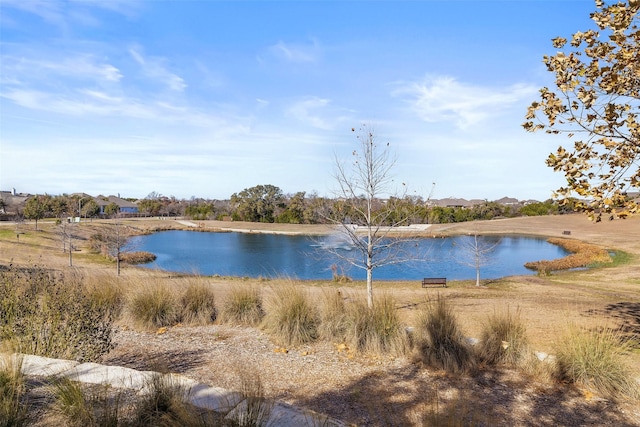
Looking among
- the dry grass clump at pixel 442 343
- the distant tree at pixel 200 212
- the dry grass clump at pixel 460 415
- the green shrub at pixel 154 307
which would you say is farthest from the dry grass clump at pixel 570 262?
the distant tree at pixel 200 212

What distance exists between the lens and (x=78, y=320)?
5434 mm

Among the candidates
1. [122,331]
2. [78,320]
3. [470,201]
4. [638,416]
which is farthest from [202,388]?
[470,201]

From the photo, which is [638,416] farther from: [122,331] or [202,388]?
[122,331]

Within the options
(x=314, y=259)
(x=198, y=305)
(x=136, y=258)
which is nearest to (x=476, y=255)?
(x=314, y=259)

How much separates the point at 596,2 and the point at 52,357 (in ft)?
27.0

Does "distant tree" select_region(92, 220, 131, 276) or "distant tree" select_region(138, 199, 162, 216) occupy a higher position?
"distant tree" select_region(138, 199, 162, 216)

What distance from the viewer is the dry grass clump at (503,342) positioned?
6137 mm

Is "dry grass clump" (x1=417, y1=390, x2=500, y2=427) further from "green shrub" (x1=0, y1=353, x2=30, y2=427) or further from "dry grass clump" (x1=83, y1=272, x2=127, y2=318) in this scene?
"dry grass clump" (x1=83, y1=272, x2=127, y2=318)

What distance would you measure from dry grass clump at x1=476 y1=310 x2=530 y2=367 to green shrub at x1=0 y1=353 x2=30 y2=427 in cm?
554

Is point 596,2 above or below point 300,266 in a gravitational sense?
above

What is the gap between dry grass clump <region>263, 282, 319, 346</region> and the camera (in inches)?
277

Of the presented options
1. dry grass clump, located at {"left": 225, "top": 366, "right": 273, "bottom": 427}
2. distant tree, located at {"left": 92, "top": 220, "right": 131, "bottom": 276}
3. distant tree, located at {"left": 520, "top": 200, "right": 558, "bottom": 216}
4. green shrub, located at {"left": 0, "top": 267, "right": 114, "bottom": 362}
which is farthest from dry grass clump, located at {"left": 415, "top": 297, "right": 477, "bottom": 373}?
distant tree, located at {"left": 520, "top": 200, "right": 558, "bottom": 216}

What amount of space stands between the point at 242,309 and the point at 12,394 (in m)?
5.09

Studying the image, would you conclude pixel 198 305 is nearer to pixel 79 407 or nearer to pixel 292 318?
pixel 292 318
